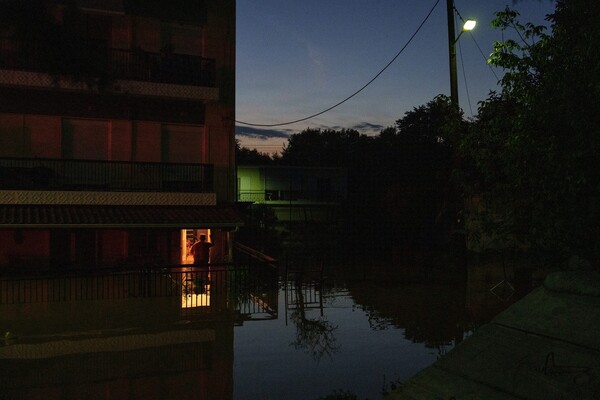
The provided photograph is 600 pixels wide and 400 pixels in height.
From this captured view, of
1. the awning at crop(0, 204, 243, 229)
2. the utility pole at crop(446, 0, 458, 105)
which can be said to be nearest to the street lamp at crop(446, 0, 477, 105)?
the utility pole at crop(446, 0, 458, 105)

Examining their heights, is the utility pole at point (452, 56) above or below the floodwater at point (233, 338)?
above

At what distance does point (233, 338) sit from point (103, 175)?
10.1 meters

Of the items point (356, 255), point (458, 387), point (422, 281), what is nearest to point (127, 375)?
point (458, 387)

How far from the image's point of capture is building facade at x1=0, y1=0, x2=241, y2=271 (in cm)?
1727

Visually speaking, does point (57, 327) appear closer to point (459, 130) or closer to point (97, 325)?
point (97, 325)

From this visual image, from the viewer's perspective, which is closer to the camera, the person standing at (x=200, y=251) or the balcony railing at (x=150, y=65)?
the person standing at (x=200, y=251)

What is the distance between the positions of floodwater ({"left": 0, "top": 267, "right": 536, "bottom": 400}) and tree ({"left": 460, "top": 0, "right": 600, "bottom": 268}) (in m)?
3.02

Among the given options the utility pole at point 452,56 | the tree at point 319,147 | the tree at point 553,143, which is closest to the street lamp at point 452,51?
the utility pole at point 452,56

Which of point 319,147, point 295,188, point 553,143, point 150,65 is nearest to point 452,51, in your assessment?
point 553,143

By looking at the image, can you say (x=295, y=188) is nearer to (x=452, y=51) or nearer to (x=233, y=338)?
(x=452, y=51)

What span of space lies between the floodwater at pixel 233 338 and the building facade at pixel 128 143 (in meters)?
2.13

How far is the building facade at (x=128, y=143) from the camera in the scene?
1727 cm

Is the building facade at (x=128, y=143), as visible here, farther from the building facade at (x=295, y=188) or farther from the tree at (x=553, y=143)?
the building facade at (x=295, y=188)

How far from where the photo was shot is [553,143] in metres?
6.68
